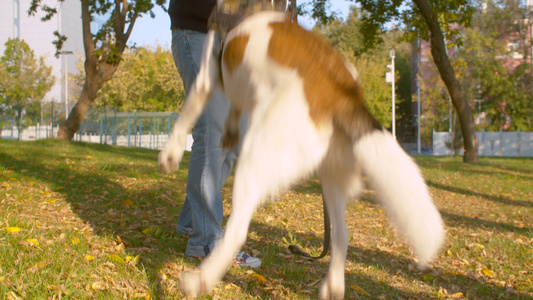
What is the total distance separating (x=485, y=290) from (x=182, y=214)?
225 cm

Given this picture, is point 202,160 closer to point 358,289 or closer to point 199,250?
point 199,250

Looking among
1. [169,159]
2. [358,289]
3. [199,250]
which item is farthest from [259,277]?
[169,159]

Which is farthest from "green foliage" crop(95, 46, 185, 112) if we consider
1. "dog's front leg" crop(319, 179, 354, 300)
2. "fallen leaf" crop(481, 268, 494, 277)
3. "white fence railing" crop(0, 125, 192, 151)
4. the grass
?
"dog's front leg" crop(319, 179, 354, 300)

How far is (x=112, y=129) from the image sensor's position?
22.3 m

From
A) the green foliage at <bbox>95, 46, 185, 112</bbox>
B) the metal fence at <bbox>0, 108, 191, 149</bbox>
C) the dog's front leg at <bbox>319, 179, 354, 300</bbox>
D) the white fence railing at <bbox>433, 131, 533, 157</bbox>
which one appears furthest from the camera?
the green foliage at <bbox>95, 46, 185, 112</bbox>

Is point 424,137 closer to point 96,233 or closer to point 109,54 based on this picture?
point 109,54

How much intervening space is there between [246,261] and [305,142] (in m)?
1.51

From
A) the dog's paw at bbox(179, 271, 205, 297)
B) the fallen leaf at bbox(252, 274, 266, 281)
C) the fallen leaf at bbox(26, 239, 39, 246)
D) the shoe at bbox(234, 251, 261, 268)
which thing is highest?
the dog's paw at bbox(179, 271, 205, 297)

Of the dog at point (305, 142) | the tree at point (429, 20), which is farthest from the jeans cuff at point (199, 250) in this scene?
the tree at point (429, 20)

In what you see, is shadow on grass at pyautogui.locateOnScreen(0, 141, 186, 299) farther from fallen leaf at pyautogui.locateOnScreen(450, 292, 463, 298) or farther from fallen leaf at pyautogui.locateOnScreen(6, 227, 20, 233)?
fallen leaf at pyautogui.locateOnScreen(450, 292, 463, 298)

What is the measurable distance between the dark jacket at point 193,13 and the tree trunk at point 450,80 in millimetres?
8055

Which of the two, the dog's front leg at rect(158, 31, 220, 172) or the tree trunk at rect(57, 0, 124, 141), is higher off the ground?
the tree trunk at rect(57, 0, 124, 141)

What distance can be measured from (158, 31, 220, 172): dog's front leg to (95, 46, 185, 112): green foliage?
31399 millimetres

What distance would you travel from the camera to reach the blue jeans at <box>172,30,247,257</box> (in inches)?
108
